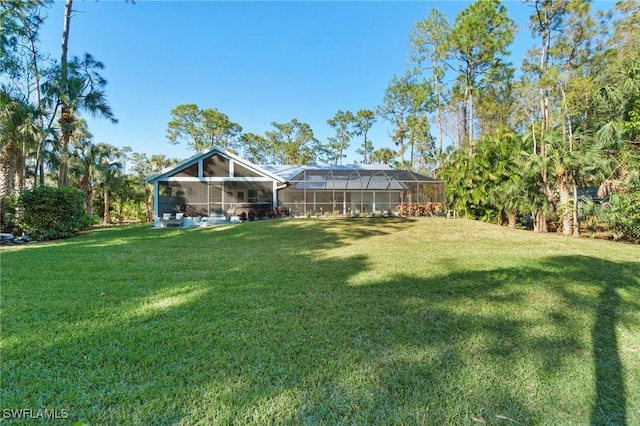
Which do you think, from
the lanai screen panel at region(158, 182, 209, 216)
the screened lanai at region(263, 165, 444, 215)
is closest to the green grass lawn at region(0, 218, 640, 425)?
the lanai screen panel at region(158, 182, 209, 216)

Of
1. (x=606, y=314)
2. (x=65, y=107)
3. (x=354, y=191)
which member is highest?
(x=65, y=107)

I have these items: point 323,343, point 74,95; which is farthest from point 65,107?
point 323,343

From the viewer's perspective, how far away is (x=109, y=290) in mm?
4332

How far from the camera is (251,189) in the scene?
57.7ft

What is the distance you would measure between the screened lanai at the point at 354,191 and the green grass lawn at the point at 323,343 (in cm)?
1223

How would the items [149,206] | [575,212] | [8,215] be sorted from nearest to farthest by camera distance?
[8,215]
[575,212]
[149,206]

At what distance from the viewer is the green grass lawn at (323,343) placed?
1.94 meters

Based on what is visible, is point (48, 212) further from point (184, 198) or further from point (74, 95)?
point (184, 198)

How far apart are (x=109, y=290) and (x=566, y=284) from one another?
7384mm

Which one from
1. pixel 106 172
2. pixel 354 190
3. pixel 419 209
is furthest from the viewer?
pixel 106 172

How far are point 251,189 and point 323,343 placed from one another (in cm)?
1566

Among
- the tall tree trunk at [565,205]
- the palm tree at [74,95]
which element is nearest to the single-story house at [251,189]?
the palm tree at [74,95]

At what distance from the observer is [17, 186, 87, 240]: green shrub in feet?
33.2

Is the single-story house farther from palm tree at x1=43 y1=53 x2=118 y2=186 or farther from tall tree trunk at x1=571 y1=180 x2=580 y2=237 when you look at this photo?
tall tree trunk at x1=571 y1=180 x2=580 y2=237
